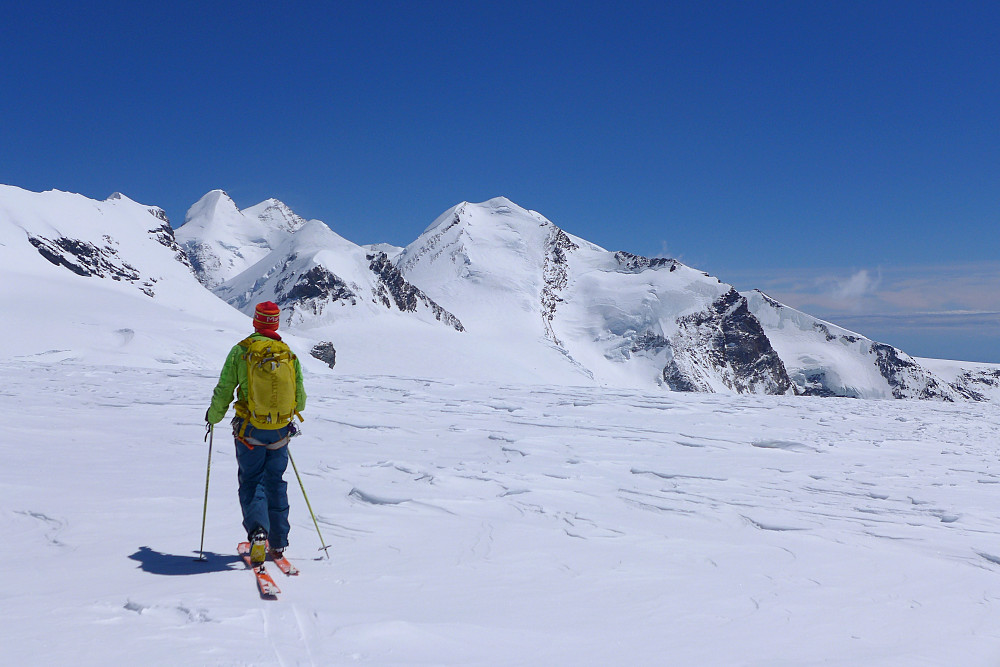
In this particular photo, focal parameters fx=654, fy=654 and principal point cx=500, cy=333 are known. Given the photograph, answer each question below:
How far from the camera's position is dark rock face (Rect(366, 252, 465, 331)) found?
76500 millimetres

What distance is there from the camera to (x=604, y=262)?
12144 cm

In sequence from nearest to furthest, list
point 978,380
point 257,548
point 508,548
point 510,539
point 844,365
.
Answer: point 257,548, point 508,548, point 510,539, point 844,365, point 978,380

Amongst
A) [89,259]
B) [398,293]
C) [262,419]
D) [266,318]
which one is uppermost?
[398,293]

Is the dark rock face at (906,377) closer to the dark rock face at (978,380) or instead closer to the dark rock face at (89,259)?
the dark rock face at (978,380)

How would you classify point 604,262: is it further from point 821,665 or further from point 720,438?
point 821,665

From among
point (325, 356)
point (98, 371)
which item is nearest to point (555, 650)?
point (98, 371)

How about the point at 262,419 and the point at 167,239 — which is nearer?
the point at 262,419

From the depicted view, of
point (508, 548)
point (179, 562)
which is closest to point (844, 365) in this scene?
point (508, 548)

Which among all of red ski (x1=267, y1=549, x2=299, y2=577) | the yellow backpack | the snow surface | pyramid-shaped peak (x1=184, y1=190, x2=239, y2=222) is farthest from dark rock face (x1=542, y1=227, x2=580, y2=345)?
pyramid-shaped peak (x1=184, y1=190, x2=239, y2=222)

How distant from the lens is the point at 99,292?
3984cm

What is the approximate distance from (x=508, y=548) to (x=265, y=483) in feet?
5.96

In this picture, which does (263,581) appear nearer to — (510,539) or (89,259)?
(510,539)

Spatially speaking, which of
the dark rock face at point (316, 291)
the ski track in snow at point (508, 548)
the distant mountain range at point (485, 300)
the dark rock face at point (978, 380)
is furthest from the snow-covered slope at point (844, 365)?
the ski track in snow at point (508, 548)

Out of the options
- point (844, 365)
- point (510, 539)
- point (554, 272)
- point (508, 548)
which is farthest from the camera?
point (844, 365)
